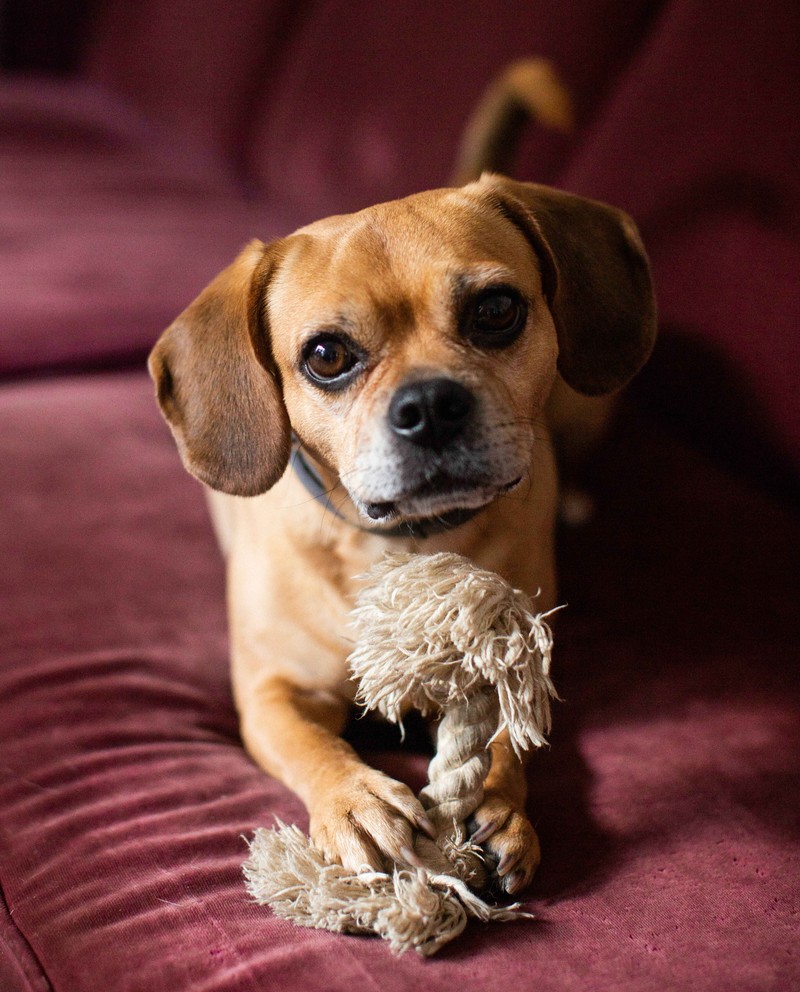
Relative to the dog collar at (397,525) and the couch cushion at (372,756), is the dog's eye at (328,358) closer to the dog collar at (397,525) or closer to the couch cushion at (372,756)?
the dog collar at (397,525)

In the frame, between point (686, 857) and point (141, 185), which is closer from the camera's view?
point (686, 857)

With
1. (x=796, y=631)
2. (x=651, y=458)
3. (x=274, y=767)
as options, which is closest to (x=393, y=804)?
(x=274, y=767)

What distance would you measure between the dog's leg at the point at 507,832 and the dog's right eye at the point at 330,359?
499 mm

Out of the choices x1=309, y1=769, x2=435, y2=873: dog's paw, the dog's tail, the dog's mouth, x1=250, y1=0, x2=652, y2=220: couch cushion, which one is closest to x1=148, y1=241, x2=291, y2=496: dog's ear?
the dog's mouth

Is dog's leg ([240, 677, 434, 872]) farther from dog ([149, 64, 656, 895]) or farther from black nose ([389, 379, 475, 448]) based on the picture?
black nose ([389, 379, 475, 448])

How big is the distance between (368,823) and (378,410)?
445 mm

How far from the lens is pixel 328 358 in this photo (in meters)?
1.21

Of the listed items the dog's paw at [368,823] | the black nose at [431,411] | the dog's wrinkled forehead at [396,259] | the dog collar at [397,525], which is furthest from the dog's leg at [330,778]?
the dog's wrinkled forehead at [396,259]

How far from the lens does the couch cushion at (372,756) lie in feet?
3.02

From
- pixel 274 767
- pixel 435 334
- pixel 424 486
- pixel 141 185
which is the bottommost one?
pixel 141 185

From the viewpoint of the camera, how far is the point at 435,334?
1173 mm

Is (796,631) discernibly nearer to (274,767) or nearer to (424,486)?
(424,486)

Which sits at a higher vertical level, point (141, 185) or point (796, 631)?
point (796, 631)

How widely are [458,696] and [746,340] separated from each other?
1062 millimetres
